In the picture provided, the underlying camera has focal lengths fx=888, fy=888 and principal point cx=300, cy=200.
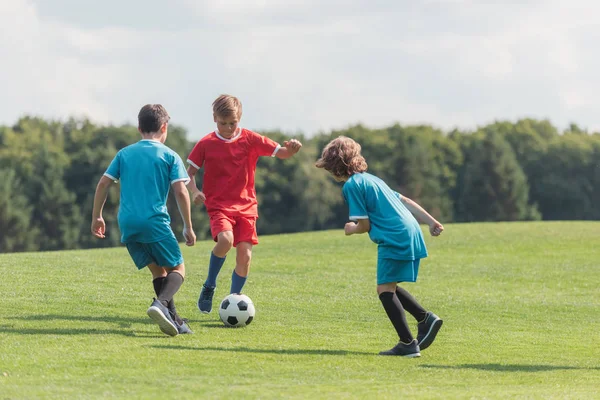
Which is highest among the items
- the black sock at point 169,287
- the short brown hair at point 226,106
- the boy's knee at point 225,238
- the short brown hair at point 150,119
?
the short brown hair at point 226,106

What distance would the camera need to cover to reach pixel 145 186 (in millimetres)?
8273

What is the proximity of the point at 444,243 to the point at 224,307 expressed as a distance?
1361 cm

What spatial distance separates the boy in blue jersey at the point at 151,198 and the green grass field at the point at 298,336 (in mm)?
681

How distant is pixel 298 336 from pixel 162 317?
1.62 m

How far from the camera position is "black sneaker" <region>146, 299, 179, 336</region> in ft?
26.0

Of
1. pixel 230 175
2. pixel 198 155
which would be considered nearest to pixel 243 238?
pixel 230 175

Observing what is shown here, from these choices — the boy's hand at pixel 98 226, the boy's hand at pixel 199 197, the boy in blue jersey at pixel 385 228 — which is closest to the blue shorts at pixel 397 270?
the boy in blue jersey at pixel 385 228

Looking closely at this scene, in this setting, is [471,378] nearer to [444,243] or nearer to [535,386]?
[535,386]

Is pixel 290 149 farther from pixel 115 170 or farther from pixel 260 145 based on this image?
pixel 115 170

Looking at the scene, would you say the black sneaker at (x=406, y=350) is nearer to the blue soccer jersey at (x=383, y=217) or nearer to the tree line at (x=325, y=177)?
the blue soccer jersey at (x=383, y=217)

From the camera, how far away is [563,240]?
22.9 m

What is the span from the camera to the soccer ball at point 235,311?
9203mm

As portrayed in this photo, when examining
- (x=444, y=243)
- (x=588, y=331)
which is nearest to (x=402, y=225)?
(x=588, y=331)

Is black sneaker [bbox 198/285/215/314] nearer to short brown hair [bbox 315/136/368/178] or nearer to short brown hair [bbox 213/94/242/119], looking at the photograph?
short brown hair [bbox 213/94/242/119]
